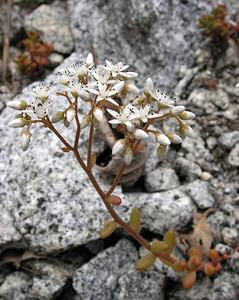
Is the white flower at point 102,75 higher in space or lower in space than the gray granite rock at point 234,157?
higher

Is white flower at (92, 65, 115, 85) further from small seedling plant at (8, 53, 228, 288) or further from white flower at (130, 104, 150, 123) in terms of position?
white flower at (130, 104, 150, 123)

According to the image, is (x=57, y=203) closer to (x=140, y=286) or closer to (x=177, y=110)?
(x=140, y=286)

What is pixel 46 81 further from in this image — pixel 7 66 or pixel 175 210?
pixel 175 210

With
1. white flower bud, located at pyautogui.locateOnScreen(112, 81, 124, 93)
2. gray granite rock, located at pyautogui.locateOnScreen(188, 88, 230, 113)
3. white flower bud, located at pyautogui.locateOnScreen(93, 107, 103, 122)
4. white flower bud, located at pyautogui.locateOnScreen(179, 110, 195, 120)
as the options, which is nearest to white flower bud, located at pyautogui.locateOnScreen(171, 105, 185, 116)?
white flower bud, located at pyautogui.locateOnScreen(179, 110, 195, 120)

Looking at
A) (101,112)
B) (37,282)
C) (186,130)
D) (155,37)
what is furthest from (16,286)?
(155,37)

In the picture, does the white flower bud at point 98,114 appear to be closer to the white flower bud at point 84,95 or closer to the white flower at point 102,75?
the white flower bud at point 84,95

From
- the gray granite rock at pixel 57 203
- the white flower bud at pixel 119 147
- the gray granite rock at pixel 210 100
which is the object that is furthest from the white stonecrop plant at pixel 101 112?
the gray granite rock at pixel 210 100

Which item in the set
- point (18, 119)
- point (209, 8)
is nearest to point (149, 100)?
point (18, 119)
